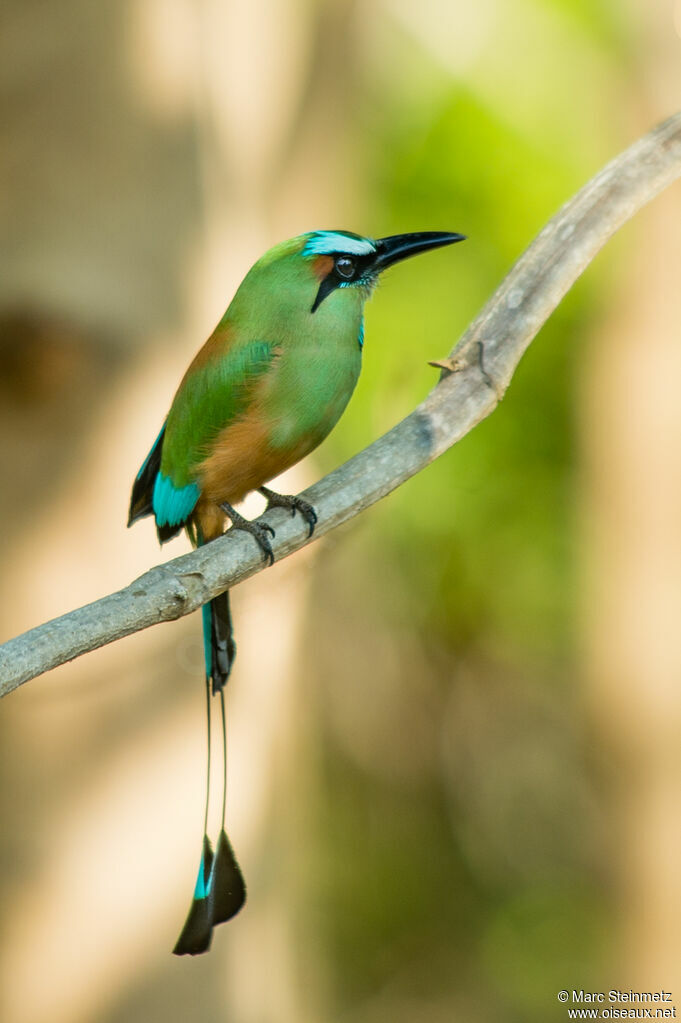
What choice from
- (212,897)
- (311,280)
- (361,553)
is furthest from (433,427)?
(361,553)

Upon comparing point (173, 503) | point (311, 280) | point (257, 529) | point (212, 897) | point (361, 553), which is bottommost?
point (212, 897)

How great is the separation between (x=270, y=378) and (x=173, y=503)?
0.94 ft

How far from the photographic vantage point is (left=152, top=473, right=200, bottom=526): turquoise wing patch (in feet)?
5.45

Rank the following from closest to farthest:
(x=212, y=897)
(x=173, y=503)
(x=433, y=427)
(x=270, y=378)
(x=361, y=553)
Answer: (x=212, y=897) → (x=433, y=427) → (x=270, y=378) → (x=173, y=503) → (x=361, y=553)

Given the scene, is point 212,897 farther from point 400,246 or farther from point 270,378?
point 400,246

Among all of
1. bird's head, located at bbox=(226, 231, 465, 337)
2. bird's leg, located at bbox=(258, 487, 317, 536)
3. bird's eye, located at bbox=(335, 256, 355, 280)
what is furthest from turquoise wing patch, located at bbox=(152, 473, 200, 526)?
bird's eye, located at bbox=(335, 256, 355, 280)

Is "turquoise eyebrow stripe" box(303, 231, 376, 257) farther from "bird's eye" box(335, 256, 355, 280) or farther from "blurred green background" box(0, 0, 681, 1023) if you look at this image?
"blurred green background" box(0, 0, 681, 1023)

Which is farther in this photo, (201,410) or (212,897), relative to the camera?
(201,410)

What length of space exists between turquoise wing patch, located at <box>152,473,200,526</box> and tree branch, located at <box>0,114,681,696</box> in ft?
0.55

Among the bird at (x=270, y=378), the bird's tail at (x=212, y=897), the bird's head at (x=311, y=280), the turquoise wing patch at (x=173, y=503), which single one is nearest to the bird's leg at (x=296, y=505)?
the bird at (x=270, y=378)

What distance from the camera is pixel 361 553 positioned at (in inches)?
178

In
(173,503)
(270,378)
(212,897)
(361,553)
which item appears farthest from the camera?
(361,553)

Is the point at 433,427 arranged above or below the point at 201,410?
below

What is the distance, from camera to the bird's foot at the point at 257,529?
4.43ft
